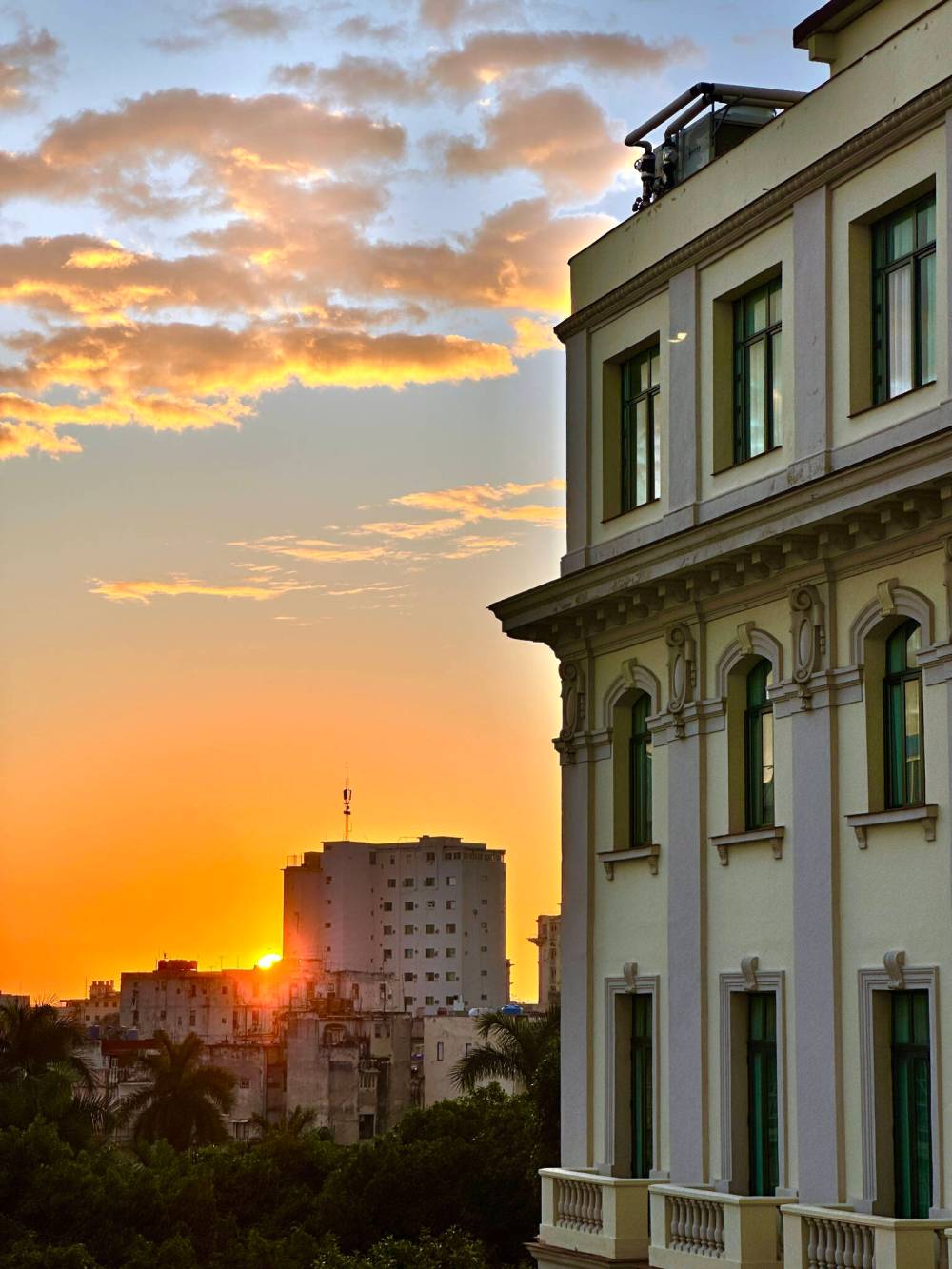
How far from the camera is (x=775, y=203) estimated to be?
995 inches

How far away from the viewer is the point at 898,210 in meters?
23.4

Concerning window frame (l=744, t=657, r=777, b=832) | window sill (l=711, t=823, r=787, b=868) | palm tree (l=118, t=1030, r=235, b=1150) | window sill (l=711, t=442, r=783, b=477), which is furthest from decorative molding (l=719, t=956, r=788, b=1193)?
palm tree (l=118, t=1030, r=235, b=1150)

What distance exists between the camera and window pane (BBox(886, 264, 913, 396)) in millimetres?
22969

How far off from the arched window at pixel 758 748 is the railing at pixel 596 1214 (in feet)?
15.8

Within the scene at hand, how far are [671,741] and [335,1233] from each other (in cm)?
3256

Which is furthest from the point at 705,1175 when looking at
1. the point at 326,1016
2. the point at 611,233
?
the point at 326,1016

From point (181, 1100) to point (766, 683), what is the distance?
81.1m

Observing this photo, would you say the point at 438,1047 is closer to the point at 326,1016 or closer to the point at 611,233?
the point at 326,1016

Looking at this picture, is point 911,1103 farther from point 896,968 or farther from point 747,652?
point 747,652

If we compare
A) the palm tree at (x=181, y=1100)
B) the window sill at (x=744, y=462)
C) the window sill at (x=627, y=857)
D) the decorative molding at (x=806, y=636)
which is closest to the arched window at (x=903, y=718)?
the decorative molding at (x=806, y=636)

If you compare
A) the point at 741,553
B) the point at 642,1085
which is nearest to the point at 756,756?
the point at 741,553

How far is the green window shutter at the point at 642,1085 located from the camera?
1087 inches

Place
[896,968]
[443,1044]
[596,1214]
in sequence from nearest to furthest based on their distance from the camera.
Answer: [896,968]
[596,1214]
[443,1044]

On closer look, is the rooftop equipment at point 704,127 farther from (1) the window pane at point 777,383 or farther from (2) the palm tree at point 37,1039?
(2) the palm tree at point 37,1039
